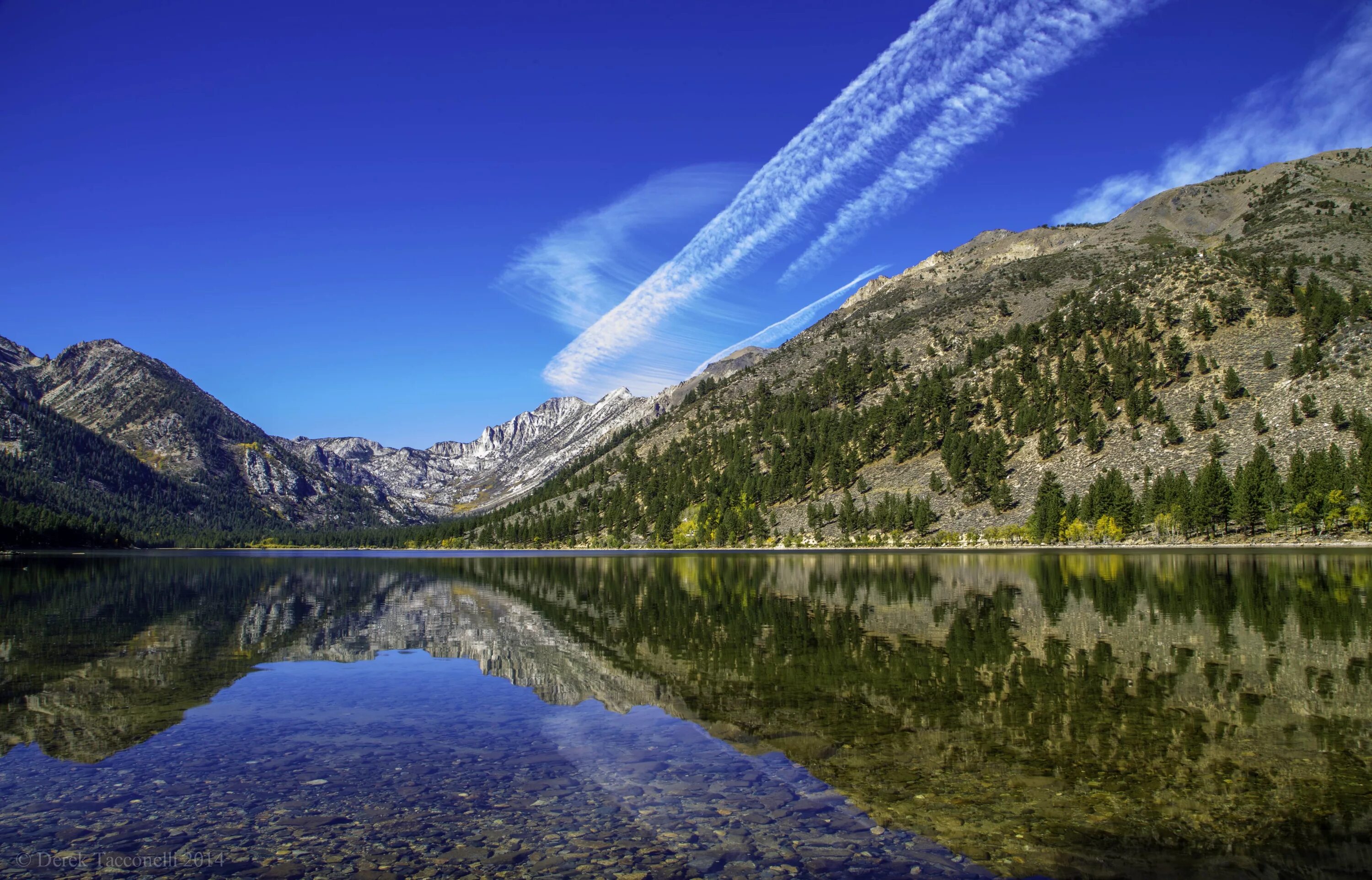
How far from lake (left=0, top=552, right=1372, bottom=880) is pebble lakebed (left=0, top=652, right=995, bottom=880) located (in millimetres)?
74

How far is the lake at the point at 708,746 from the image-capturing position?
452 inches

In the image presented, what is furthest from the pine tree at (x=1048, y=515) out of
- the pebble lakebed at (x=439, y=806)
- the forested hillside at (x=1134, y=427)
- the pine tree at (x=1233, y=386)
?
the pebble lakebed at (x=439, y=806)

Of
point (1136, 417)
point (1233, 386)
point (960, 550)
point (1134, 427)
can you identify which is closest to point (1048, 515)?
point (960, 550)

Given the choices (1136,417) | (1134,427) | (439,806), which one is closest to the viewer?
(439,806)

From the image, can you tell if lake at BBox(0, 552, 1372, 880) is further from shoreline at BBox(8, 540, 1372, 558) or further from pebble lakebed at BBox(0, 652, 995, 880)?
shoreline at BBox(8, 540, 1372, 558)

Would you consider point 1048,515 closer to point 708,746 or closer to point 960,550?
point 960,550

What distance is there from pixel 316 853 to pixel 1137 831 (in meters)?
12.8

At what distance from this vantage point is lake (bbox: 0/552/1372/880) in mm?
11492

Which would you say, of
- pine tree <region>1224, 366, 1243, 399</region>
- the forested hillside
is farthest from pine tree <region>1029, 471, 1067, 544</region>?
pine tree <region>1224, 366, 1243, 399</region>

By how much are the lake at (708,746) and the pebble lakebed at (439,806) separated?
0.24 feet

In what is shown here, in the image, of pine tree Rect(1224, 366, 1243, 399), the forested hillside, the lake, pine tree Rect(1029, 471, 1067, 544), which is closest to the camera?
the lake

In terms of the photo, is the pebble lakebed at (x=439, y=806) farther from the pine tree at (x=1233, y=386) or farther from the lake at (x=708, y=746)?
the pine tree at (x=1233, y=386)

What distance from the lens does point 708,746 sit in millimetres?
17625

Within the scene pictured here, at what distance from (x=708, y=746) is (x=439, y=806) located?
20.9 ft
